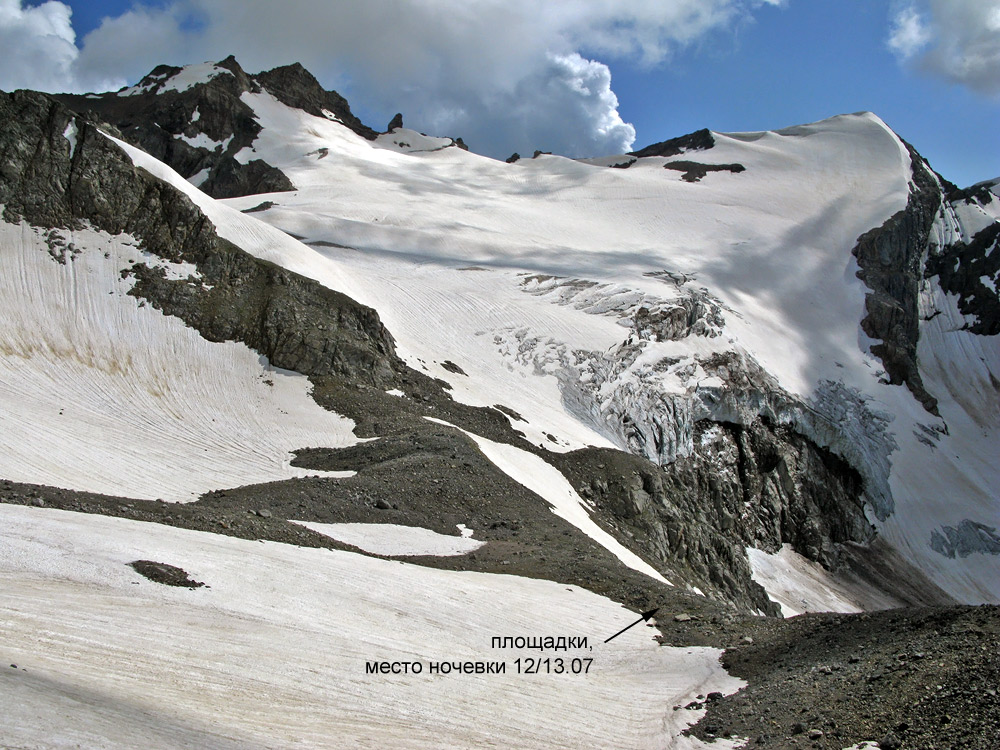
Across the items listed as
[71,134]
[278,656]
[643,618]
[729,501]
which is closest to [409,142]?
[71,134]

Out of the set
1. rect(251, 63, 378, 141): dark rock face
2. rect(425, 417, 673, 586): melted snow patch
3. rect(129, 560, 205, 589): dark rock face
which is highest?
rect(251, 63, 378, 141): dark rock face

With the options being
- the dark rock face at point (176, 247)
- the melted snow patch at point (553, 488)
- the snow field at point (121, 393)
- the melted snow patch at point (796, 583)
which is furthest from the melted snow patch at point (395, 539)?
the melted snow patch at point (796, 583)

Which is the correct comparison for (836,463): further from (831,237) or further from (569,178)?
(569,178)

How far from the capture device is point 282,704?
1171cm

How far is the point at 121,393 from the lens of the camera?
34.0 m

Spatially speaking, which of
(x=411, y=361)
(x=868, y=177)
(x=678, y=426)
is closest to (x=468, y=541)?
(x=411, y=361)

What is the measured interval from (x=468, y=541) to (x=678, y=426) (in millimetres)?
34692

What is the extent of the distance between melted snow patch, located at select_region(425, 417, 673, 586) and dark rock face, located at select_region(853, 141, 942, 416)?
56440 mm

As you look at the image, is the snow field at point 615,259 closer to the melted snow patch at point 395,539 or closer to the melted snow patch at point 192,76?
the melted snow patch at point 192,76

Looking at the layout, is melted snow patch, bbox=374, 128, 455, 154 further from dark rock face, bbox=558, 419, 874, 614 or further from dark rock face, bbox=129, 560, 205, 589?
dark rock face, bbox=129, 560, 205, 589

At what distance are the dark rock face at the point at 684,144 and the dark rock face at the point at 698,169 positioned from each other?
10574 millimetres

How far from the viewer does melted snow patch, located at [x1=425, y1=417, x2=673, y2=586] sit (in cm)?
3253

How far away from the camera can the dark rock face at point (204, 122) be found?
104000 mm

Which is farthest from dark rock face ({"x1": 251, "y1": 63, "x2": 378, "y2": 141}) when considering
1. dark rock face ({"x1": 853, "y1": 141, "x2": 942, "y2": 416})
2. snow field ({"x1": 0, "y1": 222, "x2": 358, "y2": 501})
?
snow field ({"x1": 0, "y1": 222, "x2": 358, "y2": 501})
